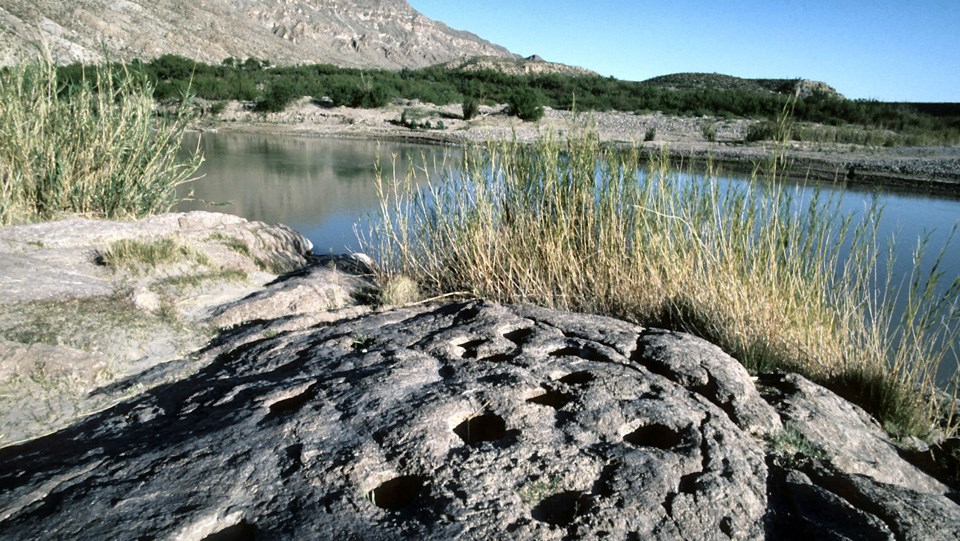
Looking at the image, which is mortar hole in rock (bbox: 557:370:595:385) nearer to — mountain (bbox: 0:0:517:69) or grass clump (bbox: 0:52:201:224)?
grass clump (bbox: 0:52:201:224)

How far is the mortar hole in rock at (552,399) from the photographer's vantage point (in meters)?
2.27

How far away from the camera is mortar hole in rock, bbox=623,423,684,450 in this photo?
2.08 metres

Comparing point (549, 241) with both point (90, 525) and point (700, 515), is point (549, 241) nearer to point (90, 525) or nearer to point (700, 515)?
point (700, 515)

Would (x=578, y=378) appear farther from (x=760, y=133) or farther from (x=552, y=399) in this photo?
(x=760, y=133)

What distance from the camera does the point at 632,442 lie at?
6.85 feet

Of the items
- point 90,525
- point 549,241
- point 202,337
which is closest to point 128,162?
point 202,337

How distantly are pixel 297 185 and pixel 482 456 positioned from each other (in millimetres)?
9536

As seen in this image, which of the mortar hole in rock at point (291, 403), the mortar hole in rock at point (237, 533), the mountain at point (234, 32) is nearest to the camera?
the mortar hole in rock at point (237, 533)

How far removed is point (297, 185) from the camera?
35.4 feet

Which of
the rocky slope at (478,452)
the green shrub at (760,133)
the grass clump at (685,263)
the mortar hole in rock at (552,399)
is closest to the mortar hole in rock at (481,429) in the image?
the rocky slope at (478,452)

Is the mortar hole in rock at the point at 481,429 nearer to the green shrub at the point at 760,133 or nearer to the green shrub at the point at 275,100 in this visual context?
the green shrub at the point at 760,133

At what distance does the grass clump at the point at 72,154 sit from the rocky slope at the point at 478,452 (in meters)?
2.68

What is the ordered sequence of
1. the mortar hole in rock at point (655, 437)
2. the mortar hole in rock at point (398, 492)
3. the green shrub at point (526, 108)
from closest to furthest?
the mortar hole in rock at point (398, 492) < the mortar hole in rock at point (655, 437) < the green shrub at point (526, 108)

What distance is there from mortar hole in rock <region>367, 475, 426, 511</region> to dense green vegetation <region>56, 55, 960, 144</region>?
1869 centimetres
